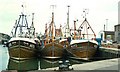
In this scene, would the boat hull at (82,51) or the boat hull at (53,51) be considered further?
the boat hull at (53,51)

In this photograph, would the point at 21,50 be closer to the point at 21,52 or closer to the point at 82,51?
the point at 21,52

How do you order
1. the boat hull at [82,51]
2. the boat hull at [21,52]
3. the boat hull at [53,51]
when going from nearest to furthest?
the boat hull at [82,51] → the boat hull at [53,51] → the boat hull at [21,52]

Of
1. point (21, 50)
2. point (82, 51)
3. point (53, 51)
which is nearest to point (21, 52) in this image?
point (21, 50)

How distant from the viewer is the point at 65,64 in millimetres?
14859

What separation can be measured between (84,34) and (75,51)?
12067mm

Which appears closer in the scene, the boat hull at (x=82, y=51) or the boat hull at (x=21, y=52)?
the boat hull at (x=82, y=51)

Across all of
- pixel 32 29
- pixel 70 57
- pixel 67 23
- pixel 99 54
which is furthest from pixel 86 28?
pixel 32 29

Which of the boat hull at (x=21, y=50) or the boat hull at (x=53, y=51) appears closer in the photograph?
the boat hull at (x=53, y=51)

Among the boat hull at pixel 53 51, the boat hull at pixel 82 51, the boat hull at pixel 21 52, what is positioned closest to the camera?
the boat hull at pixel 82 51

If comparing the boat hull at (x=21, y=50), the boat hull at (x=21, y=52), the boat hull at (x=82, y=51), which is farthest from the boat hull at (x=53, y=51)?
the boat hull at (x=21, y=52)

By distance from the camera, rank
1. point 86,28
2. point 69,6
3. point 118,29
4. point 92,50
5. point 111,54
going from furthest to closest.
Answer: point 118,29 < point 69,6 < point 86,28 < point 92,50 < point 111,54

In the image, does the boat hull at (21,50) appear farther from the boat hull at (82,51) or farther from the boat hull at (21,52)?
the boat hull at (82,51)

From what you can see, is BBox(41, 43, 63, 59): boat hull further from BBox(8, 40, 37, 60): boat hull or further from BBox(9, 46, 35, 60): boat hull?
BBox(9, 46, 35, 60): boat hull

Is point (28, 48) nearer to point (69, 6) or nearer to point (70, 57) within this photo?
point (70, 57)
